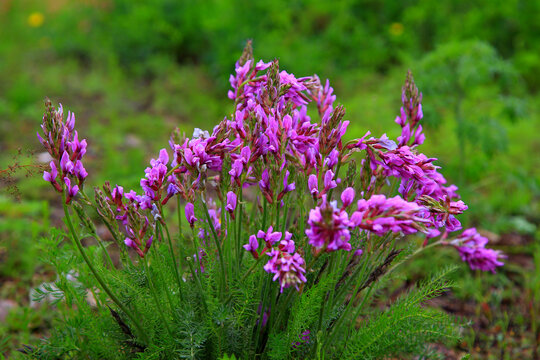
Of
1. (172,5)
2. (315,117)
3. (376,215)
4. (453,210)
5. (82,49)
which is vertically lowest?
(376,215)

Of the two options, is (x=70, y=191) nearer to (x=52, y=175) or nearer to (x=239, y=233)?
(x=52, y=175)

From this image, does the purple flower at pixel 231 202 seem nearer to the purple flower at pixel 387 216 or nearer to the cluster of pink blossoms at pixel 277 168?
the cluster of pink blossoms at pixel 277 168

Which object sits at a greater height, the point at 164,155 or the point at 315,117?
the point at 315,117

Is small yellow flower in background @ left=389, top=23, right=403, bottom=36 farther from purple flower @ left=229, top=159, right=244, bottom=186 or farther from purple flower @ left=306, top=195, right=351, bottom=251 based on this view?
purple flower @ left=306, top=195, right=351, bottom=251

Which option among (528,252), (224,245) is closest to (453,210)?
(224,245)

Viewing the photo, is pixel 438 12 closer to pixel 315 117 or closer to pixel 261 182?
pixel 315 117

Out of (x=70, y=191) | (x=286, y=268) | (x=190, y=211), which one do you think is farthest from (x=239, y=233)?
(x=70, y=191)

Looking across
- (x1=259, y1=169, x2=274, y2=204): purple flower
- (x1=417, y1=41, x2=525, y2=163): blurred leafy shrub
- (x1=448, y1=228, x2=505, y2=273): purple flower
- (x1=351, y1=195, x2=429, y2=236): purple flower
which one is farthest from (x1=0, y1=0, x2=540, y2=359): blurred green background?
(x1=351, y1=195, x2=429, y2=236): purple flower
